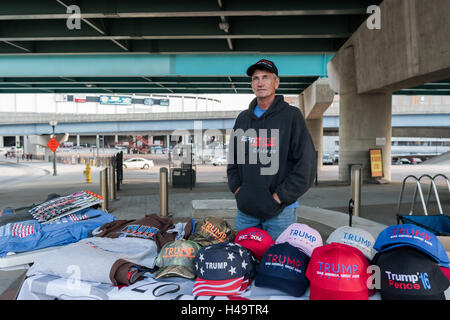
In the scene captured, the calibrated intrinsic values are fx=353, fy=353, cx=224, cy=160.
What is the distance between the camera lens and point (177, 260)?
8.90 feet

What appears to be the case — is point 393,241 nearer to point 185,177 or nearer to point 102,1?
point 102,1

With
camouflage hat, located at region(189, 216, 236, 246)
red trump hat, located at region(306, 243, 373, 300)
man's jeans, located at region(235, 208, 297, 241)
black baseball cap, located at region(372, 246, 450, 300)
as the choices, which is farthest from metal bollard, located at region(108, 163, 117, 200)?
black baseball cap, located at region(372, 246, 450, 300)

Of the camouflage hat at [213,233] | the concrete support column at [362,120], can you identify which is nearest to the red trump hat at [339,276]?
the camouflage hat at [213,233]

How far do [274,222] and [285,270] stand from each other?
817mm

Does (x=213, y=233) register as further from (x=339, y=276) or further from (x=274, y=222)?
(x=339, y=276)

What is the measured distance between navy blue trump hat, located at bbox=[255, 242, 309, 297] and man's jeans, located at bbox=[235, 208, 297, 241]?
0.63m

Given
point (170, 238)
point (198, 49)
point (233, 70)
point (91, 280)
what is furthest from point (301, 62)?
point (91, 280)

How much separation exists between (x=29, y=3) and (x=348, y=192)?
40.3ft

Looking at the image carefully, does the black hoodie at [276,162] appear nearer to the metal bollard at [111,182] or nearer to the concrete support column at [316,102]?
the metal bollard at [111,182]

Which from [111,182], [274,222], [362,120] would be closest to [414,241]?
[274,222]

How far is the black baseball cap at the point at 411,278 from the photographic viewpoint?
2.00m

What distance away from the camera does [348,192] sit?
502 inches
